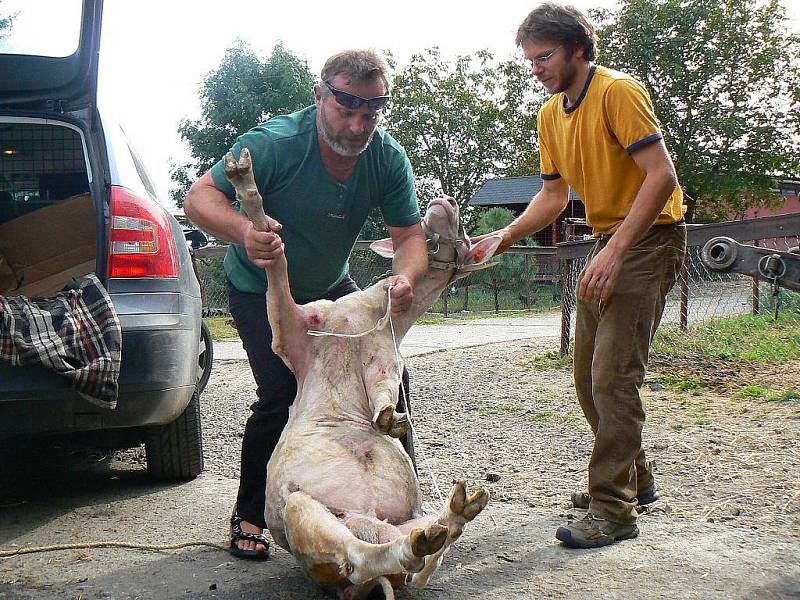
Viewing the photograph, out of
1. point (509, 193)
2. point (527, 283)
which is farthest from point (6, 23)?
point (509, 193)

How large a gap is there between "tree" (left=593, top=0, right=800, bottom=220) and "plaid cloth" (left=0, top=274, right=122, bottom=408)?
98.8 feet

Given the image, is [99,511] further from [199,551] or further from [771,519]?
[771,519]

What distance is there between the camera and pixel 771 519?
3.67m

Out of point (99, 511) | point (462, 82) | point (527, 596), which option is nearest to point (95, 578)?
point (99, 511)

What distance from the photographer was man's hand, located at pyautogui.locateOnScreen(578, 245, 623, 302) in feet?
11.0

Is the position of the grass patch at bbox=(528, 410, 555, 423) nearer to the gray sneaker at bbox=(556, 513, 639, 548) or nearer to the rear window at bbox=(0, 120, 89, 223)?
the gray sneaker at bbox=(556, 513, 639, 548)

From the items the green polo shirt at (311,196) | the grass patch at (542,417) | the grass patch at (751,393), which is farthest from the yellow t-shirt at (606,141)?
the grass patch at (751,393)

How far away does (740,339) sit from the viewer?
370 inches

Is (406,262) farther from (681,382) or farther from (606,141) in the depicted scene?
(681,382)

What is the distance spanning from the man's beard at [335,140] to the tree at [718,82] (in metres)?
29.7

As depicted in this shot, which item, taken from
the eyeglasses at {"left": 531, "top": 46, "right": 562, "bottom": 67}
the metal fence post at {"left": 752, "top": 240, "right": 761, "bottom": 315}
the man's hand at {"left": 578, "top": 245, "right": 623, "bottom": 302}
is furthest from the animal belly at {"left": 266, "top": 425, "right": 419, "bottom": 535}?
the metal fence post at {"left": 752, "top": 240, "right": 761, "bottom": 315}

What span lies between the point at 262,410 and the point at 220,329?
11.2m

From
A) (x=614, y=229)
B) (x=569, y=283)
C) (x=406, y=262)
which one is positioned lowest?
(x=569, y=283)

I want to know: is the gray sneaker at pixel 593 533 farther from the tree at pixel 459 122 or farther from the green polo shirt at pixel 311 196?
the tree at pixel 459 122
